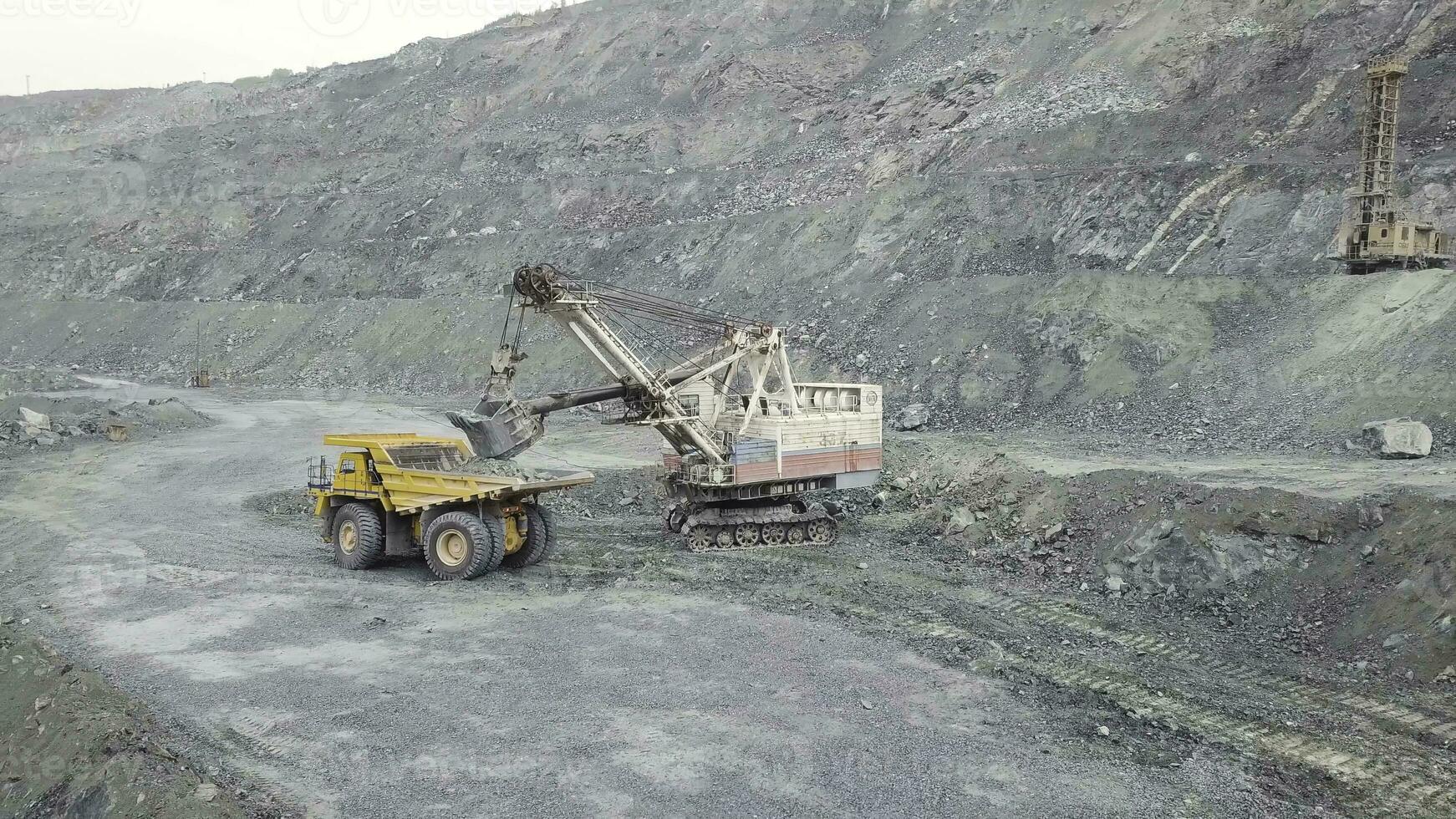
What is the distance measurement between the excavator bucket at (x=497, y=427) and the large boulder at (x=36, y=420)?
19002mm

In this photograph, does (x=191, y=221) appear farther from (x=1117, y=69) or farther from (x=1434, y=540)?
(x=1434, y=540)

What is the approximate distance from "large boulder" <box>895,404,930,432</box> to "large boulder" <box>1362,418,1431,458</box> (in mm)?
9516

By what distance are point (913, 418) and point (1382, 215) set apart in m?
11.9

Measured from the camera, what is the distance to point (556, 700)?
959 cm

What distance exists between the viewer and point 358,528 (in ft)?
47.7

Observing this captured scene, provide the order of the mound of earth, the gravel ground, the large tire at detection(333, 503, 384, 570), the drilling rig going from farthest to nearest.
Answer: the mound of earth
the drilling rig
the large tire at detection(333, 503, 384, 570)
the gravel ground

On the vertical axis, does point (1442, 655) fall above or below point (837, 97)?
below

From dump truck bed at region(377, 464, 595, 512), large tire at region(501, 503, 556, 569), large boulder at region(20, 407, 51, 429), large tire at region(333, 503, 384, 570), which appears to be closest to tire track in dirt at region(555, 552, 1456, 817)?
large tire at region(501, 503, 556, 569)

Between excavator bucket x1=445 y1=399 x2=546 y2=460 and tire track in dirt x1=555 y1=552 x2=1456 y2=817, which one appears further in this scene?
excavator bucket x1=445 y1=399 x2=546 y2=460

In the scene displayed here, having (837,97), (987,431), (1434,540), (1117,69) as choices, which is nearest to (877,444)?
(987,431)

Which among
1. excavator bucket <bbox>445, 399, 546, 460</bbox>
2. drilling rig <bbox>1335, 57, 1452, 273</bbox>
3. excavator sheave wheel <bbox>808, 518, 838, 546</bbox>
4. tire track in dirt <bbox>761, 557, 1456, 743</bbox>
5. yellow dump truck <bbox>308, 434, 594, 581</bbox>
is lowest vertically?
tire track in dirt <bbox>761, 557, 1456, 743</bbox>

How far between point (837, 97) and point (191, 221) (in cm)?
3705

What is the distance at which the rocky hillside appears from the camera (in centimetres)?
2314

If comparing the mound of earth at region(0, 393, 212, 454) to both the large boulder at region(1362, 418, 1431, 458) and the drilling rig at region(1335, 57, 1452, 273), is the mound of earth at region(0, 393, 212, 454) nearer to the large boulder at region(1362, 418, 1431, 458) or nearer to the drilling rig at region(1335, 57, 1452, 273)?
the large boulder at region(1362, 418, 1431, 458)
